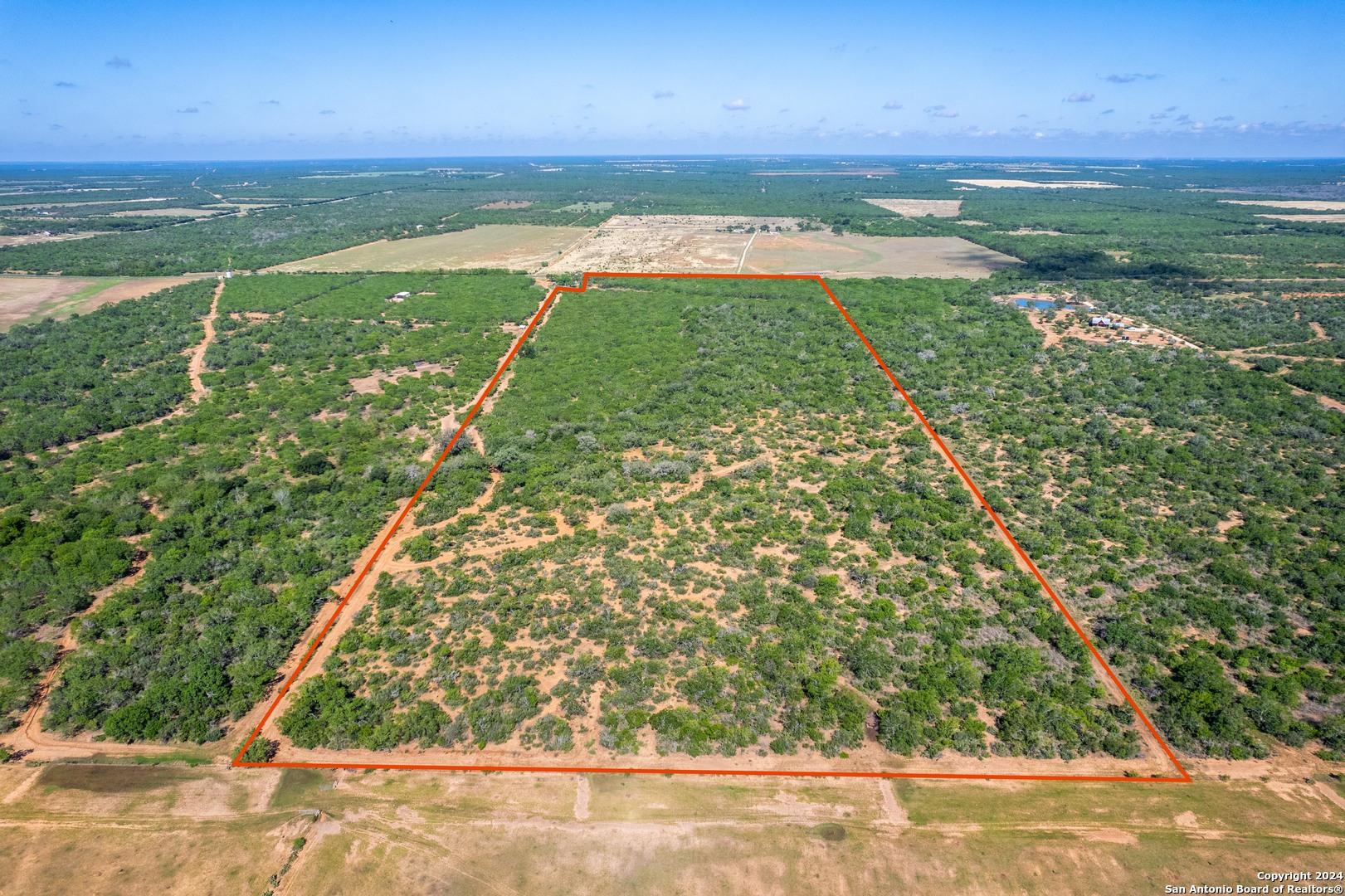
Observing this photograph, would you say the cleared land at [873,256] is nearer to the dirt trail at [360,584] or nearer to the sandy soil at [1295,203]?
the dirt trail at [360,584]

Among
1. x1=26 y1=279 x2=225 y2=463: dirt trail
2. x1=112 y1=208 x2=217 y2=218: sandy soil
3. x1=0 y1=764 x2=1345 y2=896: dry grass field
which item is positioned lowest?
x1=0 y1=764 x2=1345 y2=896: dry grass field

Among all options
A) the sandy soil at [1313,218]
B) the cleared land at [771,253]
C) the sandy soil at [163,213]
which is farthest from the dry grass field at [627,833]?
the sandy soil at [163,213]

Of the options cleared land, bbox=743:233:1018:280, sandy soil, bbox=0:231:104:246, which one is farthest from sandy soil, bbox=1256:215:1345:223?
sandy soil, bbox=0:231:104:246

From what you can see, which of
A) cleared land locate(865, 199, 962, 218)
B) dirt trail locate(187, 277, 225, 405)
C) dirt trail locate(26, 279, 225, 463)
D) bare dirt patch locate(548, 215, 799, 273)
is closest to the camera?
dirt trail locate(26, 279, 225, 463)

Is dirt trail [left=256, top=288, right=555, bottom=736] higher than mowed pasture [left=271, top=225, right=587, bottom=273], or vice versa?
mowed pasture [left=271, top=225, right=587, bottom=273]

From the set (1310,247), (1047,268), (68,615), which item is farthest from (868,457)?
(1310,247)

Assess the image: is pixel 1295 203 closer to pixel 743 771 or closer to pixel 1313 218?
pixel 1313 218

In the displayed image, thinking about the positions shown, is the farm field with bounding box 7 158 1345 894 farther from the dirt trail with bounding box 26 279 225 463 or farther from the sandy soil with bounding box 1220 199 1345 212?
the sandy soil with bounding box 1220 199 1345 212
